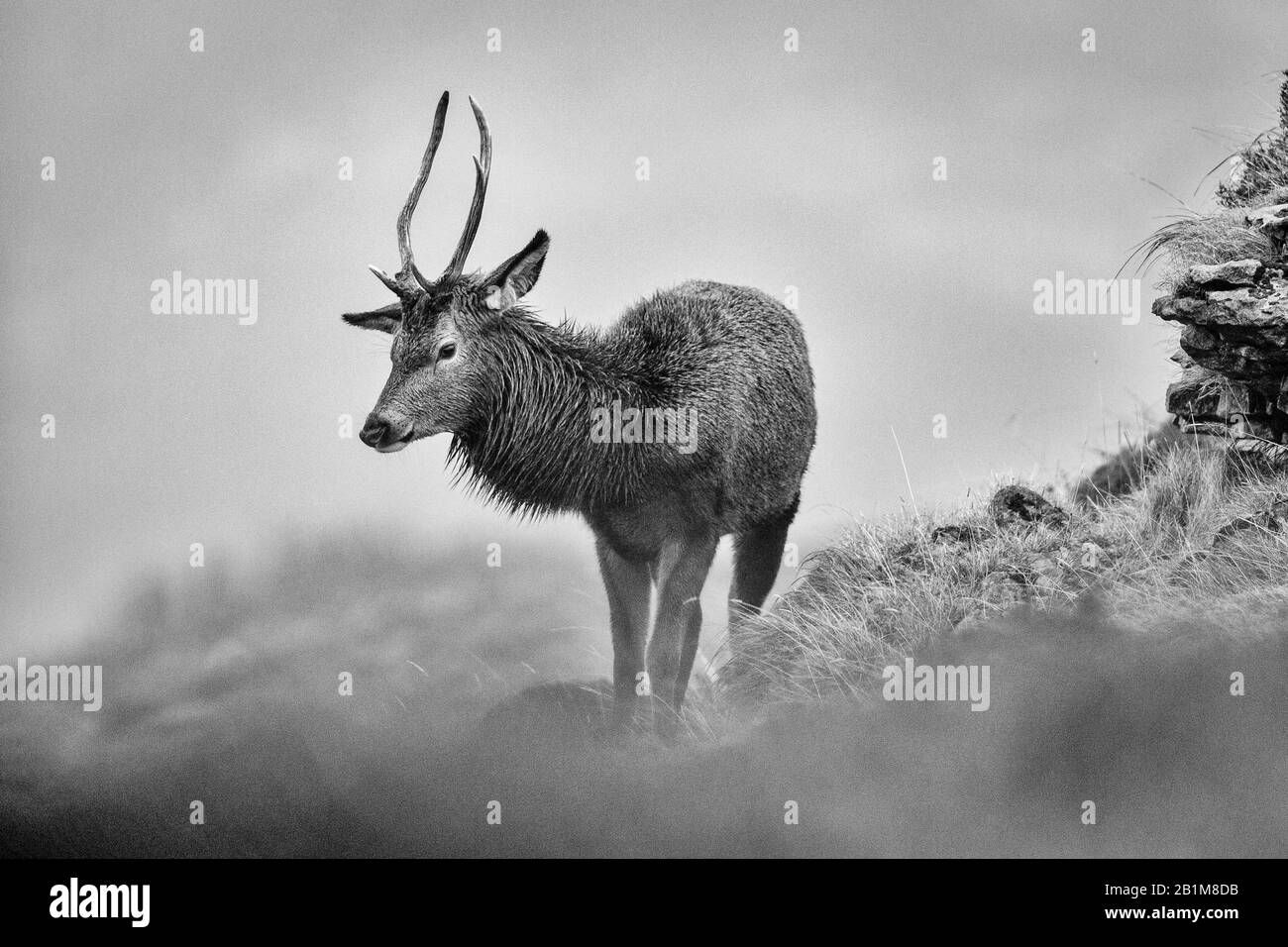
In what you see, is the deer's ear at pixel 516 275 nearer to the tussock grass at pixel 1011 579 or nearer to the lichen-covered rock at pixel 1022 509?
the tussock grass at pixel 1011 579

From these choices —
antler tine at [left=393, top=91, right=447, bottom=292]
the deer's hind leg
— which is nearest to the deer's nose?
antler tine at [left=393, top=91, right=447, bottom=292]

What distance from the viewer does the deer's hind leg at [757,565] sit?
908 cm

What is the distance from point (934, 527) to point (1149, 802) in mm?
2093

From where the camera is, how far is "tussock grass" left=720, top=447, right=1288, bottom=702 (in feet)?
26.0

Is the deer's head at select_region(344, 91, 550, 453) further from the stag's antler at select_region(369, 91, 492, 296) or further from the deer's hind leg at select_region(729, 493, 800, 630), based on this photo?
the deer's hind leg at select_region(729, 493, 800, 630)

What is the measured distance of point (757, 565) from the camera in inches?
360

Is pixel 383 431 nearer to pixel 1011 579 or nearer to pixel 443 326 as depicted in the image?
pixel 443 326

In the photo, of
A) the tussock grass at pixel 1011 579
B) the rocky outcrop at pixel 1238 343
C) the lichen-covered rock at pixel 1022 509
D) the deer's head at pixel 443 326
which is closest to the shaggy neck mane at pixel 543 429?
the deer's head at pixel 443 326

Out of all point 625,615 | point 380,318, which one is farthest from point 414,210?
point 625,615

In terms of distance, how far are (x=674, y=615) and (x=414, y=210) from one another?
→ 2.59 metres
